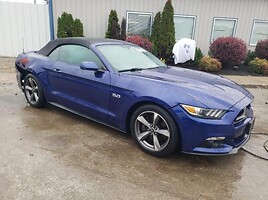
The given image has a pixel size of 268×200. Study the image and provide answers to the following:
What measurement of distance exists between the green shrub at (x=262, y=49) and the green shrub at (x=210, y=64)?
236 centimetres

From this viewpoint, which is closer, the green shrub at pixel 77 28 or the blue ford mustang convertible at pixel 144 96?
the blue ford mustang convertible at pixel 144 96

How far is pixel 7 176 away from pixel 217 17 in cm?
1095

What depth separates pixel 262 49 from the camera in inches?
440

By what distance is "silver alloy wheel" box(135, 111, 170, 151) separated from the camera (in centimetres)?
337

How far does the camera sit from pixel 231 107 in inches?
124

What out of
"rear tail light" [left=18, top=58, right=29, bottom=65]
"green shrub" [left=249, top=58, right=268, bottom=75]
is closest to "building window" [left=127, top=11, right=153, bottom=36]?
"green shrub" [left=249, top=58, right=268, bottom=75]

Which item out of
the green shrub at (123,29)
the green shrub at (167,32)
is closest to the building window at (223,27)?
the green shrub at (167,32)

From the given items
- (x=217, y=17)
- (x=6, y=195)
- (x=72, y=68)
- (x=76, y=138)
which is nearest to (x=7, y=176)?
(x=6, y=195)

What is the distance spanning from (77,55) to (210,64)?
6798mm

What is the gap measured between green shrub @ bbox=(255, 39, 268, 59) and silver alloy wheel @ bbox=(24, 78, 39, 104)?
9.68m

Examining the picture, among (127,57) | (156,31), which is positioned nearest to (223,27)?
(156,31)

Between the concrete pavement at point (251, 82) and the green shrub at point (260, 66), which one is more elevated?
the green shrub at point (260, 66)

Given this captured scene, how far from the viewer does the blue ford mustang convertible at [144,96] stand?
3.11 m

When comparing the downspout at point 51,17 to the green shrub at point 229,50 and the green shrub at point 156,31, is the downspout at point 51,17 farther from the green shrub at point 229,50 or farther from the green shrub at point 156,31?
the green shrub at point 229,50
